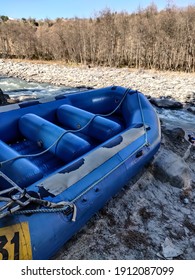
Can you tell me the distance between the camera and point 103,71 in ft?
39.3

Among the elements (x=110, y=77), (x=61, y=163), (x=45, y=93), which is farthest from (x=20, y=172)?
(x=110, y=77)

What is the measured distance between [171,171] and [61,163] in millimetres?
1384

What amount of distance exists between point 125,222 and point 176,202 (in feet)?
2.40

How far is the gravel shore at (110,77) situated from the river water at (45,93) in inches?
22.7

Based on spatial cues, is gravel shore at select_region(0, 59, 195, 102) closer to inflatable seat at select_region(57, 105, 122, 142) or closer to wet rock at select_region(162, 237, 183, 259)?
inflatable seat at select_region(57, 105, 122, 142)

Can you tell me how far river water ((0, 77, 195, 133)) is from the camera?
619cm

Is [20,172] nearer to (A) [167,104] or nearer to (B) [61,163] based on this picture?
(B) [61,163]

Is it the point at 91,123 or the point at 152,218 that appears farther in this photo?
the point at 91,123

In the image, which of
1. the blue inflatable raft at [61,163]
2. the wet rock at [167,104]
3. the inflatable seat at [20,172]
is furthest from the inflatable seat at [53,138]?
the wet rock at [167,104]

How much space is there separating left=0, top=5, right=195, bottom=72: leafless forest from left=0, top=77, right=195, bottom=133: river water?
3.75 metres

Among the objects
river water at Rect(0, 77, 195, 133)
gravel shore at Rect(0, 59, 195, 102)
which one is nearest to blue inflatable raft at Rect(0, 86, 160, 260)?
river water at Rect(0, 77, 195, 133)

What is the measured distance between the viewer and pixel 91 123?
3.36m

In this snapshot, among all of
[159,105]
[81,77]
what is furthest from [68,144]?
[81,77]

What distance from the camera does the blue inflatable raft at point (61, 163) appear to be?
1758mm
